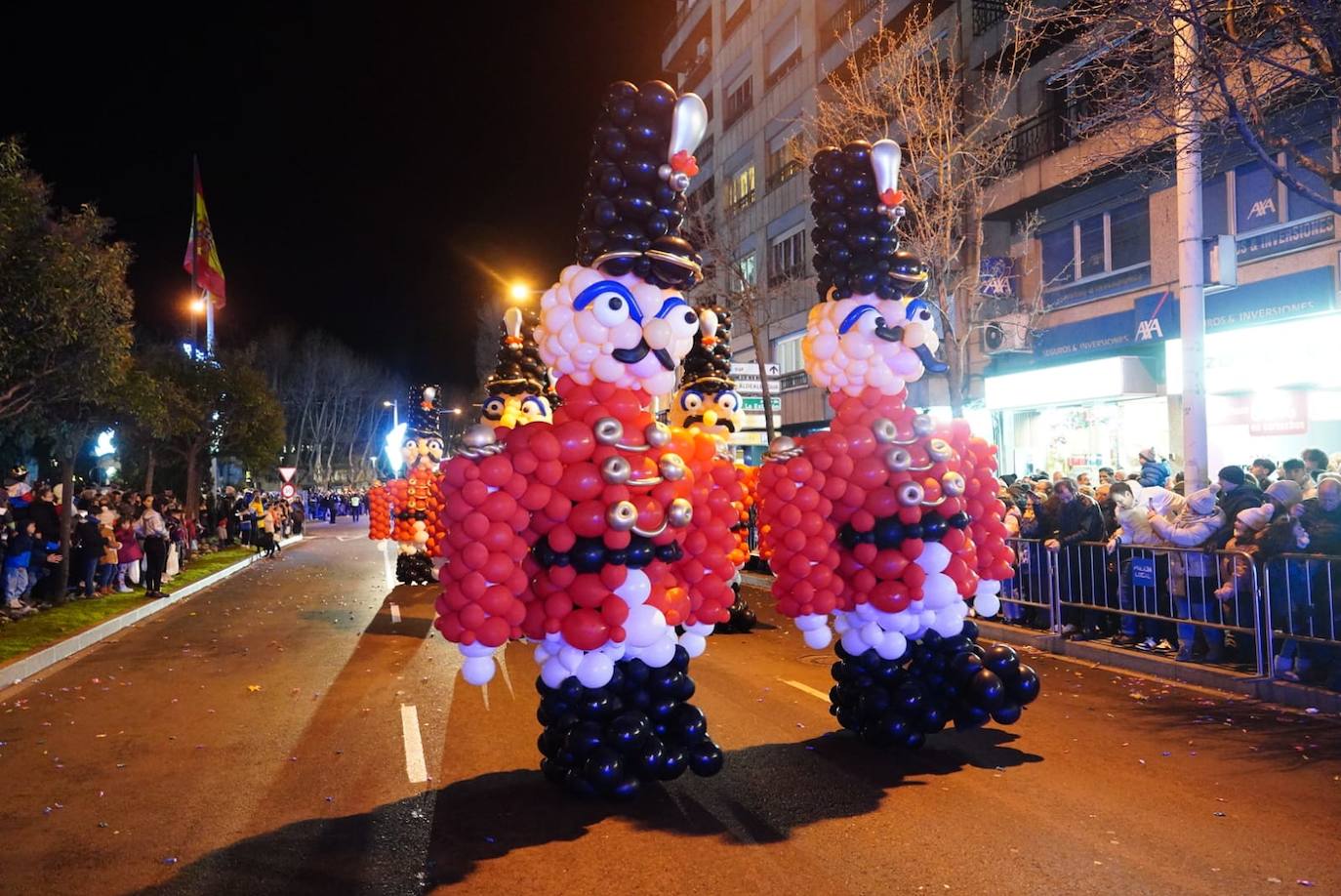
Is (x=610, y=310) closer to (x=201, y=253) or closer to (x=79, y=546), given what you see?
(x=79, y=546)

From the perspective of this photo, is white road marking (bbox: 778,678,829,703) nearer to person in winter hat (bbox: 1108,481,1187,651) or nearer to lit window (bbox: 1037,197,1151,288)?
person in winter hat (bbox: 1108,481,1187,651)

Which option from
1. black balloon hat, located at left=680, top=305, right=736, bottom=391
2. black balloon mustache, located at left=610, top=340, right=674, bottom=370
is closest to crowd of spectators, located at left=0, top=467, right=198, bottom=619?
black balloon hat, located at left=680, top=305, right=736, bottom=391

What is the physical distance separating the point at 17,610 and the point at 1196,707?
1561 cm

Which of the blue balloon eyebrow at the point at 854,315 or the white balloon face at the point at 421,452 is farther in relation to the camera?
the white balloon face at the point at 421,452

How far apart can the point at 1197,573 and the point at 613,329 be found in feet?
21.6

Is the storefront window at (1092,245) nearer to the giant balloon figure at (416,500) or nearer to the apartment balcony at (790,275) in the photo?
the apartment balcony at (790,275)

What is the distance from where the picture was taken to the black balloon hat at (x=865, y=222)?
7145 mm

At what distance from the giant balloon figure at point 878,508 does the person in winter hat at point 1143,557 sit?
349 cm

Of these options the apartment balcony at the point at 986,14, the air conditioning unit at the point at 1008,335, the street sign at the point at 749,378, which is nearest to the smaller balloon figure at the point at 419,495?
the street sign at the point at 749,378

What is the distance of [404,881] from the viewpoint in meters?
4.90

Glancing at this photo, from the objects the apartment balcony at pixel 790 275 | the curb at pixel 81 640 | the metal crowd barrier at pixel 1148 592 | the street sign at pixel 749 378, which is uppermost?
the apartment balcony at pixel 790 275

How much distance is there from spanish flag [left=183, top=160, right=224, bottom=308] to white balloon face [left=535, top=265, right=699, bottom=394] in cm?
2918

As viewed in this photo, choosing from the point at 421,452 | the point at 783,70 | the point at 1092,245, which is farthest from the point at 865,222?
the point at 783,70

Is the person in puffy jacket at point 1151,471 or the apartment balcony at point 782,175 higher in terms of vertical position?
the apartment balcony at point 782,175
